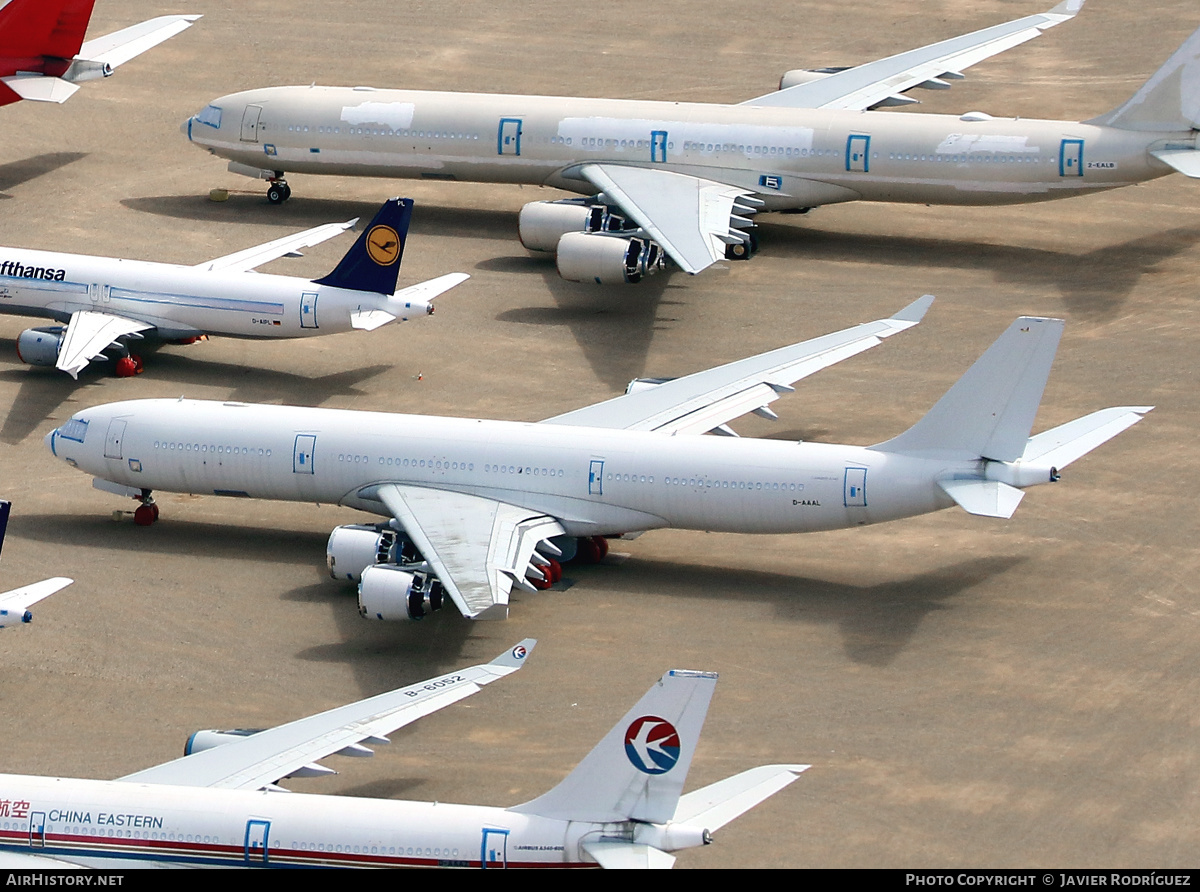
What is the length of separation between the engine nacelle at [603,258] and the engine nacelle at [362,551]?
16538 mm

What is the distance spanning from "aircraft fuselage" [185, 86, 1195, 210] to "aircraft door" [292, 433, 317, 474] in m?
20.3

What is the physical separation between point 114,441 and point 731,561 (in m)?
15.0

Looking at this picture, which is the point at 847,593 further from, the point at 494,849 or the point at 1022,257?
the point at 1022,257

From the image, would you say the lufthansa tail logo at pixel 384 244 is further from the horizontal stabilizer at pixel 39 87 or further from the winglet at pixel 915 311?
the horizontal stabilizer at pixel 39 87

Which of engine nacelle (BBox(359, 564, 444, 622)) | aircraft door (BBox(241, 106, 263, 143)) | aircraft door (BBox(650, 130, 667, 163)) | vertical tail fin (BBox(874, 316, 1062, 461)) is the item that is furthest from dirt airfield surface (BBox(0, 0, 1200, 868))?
aircraft door (BBox(650, 130, 667, 163))

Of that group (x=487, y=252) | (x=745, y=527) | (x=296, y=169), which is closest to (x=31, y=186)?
(x=296, y=169)

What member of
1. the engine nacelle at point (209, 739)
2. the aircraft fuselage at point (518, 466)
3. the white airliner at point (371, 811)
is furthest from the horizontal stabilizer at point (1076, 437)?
the engine nacelle at point (209, 739)

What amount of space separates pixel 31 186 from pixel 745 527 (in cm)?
3518

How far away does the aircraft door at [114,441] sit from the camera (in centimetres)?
4750

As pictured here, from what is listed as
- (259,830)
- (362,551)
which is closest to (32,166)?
(362,551)

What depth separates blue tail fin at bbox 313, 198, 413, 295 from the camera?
53.3 m

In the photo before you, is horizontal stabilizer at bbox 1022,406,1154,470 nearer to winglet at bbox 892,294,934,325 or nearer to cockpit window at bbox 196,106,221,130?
winglet at bbox 892,294,934,325

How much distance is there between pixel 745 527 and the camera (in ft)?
146
